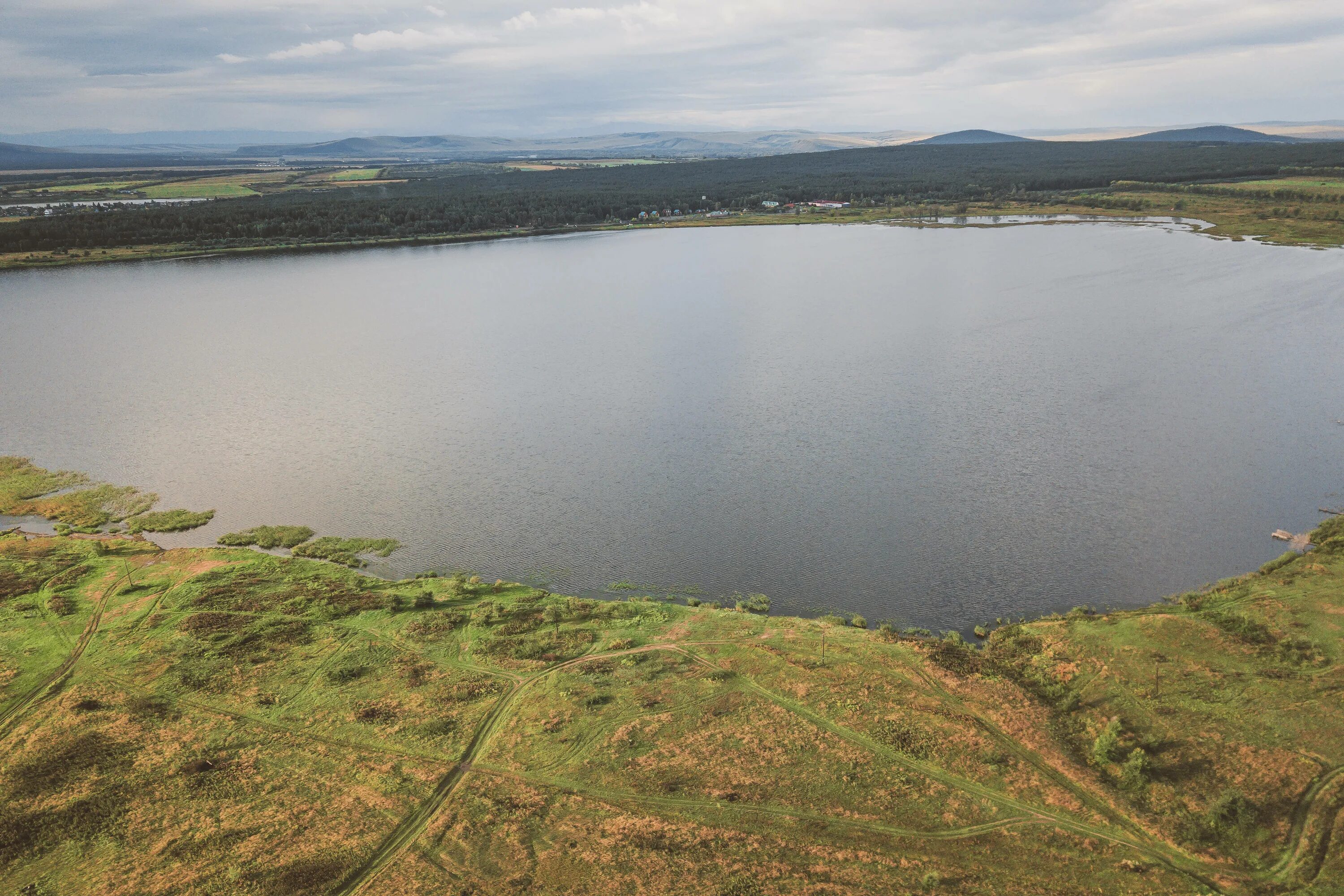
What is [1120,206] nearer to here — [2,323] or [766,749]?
[766,749]

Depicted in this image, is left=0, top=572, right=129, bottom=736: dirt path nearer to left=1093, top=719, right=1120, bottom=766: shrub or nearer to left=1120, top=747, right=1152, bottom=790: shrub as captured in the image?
left=1093, top=719, right=1120, bottom=766: shrub

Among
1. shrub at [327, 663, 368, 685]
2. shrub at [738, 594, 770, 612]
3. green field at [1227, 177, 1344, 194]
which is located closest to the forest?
green field at [1227, 177, 1344, 194]

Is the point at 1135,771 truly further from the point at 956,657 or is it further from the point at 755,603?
the point at 755,603

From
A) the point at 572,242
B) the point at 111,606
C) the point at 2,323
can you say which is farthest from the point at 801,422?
the point at 572,242

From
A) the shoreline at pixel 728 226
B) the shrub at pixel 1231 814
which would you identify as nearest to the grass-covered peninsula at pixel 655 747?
the shrub at pixel 1231 814

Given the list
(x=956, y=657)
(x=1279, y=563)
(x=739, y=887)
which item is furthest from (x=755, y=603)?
(x=1279, y=563)

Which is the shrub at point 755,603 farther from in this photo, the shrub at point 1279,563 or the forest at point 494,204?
the forest at point 494,204
